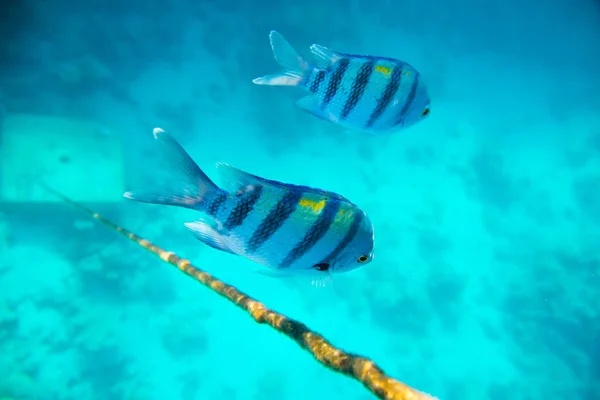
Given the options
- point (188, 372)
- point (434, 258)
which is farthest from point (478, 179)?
point (188, 372)

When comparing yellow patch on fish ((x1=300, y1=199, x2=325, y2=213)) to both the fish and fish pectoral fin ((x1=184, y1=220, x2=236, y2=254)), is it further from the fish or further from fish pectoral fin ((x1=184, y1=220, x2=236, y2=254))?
the fish

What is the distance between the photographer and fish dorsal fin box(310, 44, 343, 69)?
2.01 meters

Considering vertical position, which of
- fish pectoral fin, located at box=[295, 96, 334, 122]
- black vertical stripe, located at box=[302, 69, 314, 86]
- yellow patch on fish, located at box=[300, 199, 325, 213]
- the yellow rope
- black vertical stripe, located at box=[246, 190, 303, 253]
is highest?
black vertical stripe, located at box=[302, 69, 314, 86]

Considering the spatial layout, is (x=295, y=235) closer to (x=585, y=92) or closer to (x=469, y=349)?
(x=469, y=349)

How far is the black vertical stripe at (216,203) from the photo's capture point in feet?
4.45

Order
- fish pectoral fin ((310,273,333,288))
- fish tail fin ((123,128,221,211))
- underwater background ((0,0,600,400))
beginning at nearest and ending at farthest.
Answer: fish tail fin ((123,128,221,211))
fish pectoral fin ((310,273,333,288))
underwater background ((0,0,600,400))

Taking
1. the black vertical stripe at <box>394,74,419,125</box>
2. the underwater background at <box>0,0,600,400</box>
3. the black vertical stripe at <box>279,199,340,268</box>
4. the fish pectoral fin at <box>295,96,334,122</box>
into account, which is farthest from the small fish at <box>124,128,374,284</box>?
the underwater background at <box>0,0,600,400</box>

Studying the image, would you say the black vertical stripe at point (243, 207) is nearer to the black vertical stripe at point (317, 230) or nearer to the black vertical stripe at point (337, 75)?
the black vertical stripe at point (317, 230)

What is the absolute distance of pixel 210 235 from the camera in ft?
4.65

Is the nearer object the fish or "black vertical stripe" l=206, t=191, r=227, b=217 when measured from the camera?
"black vertical stripe" l=206, t=191, r=227, b=217

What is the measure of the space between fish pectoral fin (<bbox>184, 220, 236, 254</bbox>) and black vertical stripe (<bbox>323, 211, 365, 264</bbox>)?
0.43 m

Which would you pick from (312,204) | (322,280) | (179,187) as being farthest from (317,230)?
(179,187)

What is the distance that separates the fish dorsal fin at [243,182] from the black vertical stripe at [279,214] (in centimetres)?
4

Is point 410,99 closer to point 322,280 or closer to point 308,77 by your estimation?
point 308,77
